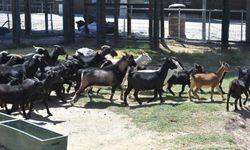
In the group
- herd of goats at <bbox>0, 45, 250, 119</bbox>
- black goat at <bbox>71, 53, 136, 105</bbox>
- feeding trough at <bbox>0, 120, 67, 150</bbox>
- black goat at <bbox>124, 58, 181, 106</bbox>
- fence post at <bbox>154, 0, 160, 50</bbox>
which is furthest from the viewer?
fence post at <bbox>154, 0, 160, 50</bbox>

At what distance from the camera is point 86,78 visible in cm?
1388

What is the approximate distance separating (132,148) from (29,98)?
3.04 meters

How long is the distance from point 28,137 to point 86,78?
4866mm

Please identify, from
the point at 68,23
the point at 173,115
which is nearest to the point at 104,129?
the point at 173,115

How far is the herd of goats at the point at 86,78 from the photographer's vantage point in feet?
40.0

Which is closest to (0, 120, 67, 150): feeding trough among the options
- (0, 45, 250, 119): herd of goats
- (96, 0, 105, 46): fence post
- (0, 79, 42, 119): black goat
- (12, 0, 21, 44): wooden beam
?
(0, 79, 42, 119): black goat

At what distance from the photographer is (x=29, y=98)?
39.7 feet

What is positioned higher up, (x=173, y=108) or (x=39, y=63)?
(x=39, y=63)

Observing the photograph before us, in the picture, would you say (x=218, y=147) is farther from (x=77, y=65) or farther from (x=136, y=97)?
(x=77, y=65)

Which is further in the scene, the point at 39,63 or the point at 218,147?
the point at 39,63

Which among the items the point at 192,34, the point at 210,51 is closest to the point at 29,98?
the point at 210,51

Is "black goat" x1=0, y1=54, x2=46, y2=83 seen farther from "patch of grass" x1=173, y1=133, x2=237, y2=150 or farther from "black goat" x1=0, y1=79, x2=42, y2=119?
"patch of grass" x1=173, y1=133, x2=237, y2=150

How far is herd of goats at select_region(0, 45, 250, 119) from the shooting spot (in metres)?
12.2

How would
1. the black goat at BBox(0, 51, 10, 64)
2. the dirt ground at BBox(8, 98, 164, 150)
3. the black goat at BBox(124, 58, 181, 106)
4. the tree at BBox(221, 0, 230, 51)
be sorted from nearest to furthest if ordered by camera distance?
the dirt ground at BBox(8, 98, 164, 150)
the black goat at BBox(124, 58, 181, 106)
the black goat at BBox(0, 51, 10, 64)
the tree at BBox(221, 0, 230, 51)
